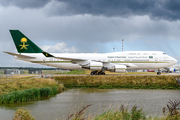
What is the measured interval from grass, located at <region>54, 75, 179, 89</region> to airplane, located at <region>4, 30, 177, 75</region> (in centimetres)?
448

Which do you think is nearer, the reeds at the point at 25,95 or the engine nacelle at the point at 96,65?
the reeds at the point at 25,95

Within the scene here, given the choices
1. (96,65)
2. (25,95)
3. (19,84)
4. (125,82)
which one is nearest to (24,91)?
(25,95)

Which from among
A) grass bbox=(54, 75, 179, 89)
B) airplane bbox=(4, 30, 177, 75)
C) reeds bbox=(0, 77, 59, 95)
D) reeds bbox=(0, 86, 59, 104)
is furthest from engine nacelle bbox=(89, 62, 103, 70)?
reeds bbox=(0, 86, 59, 104)

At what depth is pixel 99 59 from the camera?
3984 centimetres

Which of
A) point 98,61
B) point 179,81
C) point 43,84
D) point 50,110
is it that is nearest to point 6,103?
point 50,110

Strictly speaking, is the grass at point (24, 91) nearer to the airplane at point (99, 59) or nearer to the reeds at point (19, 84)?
the reeds at point (19, 84)

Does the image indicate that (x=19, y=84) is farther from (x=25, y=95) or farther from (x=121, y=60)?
(x=121, y=60)

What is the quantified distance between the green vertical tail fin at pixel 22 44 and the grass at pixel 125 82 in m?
12.9

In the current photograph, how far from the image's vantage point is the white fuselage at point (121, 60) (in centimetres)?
3878

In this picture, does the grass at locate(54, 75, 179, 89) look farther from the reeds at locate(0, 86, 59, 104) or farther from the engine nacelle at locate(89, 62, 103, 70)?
the reeds at locate(0, 86, 59, 104)

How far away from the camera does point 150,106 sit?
56.6 ft

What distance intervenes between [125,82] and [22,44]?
80.2 ft

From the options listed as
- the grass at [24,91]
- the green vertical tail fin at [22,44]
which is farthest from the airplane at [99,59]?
the grass at [24,91]

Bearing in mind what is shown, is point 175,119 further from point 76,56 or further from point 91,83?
point 76,56
